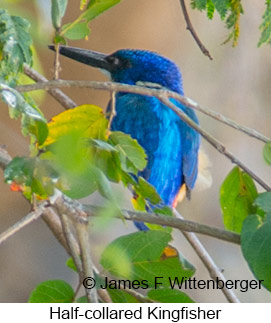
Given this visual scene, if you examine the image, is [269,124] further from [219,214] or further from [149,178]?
[149,178]

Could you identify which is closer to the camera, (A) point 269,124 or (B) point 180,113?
(B) point 180,113

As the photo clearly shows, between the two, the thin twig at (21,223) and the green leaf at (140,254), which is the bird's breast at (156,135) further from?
the thin twig at (21,223)

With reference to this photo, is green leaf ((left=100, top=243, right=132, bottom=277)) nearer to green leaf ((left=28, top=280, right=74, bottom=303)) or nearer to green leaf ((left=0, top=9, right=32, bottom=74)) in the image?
green leaf ((left=28, top=280, right=74, bottom=303))

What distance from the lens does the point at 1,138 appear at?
271 cm

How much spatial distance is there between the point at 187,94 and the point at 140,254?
1981 mm

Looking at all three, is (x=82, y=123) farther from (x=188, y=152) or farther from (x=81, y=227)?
(x=188, y=152)

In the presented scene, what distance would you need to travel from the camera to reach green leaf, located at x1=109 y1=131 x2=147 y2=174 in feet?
3.12

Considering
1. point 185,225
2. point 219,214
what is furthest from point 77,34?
point 219,214

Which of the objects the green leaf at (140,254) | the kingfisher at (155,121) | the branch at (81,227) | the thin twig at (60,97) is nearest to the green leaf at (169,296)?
the green leaf at (140,254)

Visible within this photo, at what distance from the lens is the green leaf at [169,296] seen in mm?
953

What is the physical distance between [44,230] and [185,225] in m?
2.18

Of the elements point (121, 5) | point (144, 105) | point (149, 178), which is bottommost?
point (149, 178)

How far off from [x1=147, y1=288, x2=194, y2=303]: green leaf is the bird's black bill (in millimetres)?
Result: 839

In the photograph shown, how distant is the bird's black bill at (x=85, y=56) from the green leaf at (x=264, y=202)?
2.78 feet
